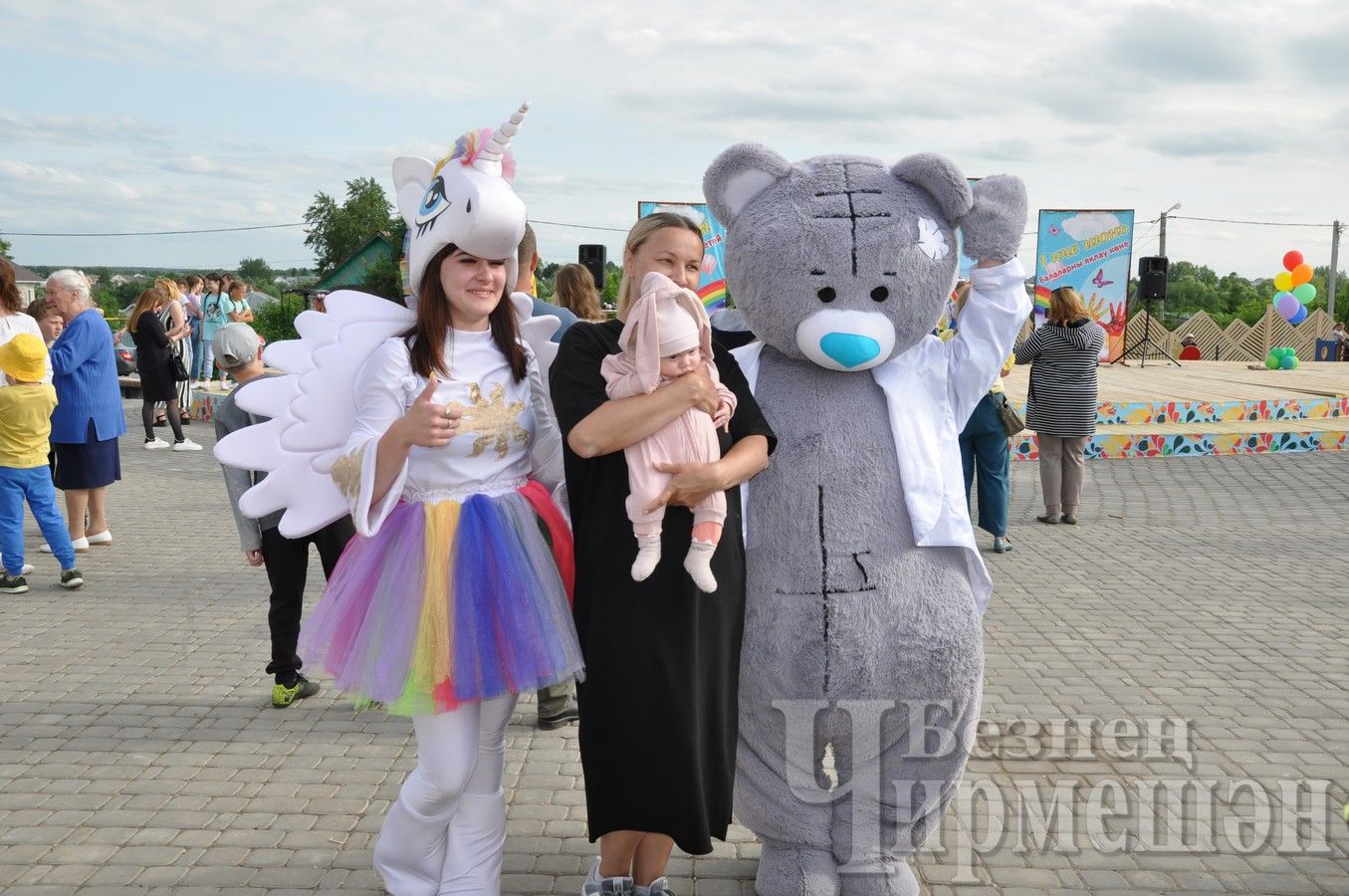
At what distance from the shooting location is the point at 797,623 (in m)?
2.94

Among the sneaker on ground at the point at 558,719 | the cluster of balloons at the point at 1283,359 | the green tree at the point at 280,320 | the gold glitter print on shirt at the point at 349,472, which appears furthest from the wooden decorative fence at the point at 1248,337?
the gold glitter print on shirt at the point at 349,472

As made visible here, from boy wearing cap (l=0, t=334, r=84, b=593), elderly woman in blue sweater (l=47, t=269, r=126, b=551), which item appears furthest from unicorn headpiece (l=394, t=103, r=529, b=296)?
elderly woman in blue sweater (l=47, t=269, r=126, b=551)

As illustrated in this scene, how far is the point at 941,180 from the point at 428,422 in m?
1.51

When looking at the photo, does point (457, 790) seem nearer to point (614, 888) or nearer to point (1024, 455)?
point (614, 888)

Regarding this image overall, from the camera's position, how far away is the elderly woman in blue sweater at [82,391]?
709cm

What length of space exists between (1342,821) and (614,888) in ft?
8.34

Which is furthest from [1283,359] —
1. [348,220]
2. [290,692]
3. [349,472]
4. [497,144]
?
[348,220]

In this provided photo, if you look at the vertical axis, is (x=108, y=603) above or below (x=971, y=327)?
below

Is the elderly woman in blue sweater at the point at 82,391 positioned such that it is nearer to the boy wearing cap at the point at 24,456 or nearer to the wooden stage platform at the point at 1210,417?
the boy wearing cap at the point at 24,456

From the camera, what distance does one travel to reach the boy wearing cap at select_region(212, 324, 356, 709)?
15.1ft

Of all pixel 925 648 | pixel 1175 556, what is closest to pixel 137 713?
pixel 925 648

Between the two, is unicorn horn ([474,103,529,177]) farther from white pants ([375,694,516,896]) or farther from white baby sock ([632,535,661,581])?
white pants ([375,694,516,896])

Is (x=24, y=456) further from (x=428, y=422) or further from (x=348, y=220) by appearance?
(x=348, y=220)

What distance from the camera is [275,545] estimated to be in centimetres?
475
